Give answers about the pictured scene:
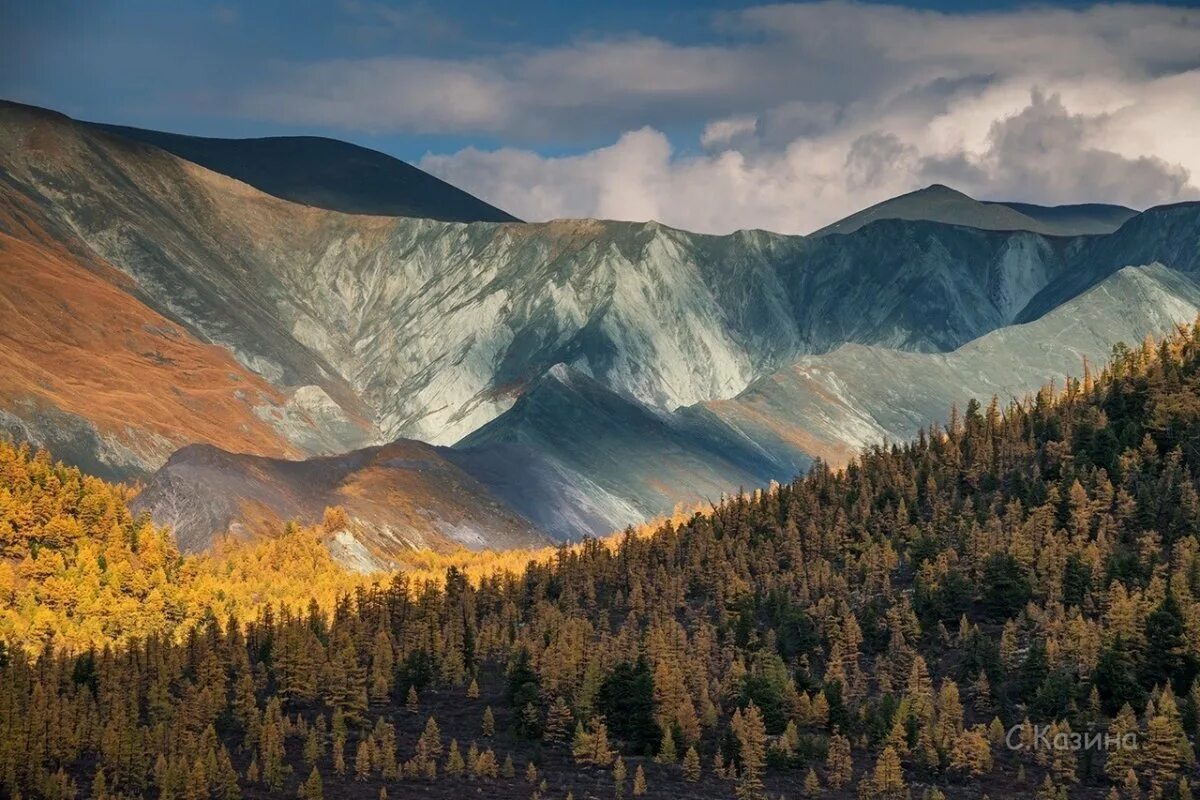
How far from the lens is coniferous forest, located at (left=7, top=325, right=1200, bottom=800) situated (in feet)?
426

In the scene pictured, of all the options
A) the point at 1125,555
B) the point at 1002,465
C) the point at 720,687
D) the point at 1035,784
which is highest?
the point at 1002,465

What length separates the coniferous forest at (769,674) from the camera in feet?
426

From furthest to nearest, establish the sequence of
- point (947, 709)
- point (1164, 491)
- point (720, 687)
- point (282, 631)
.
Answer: point (282, 631) < point (1164, 491) < point (720, 687) < point (947, 709)

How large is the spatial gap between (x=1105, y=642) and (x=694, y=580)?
55.8 m

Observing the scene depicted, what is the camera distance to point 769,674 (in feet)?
492

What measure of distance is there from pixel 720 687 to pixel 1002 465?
5630 cm

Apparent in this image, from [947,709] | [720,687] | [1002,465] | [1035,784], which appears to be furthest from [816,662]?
[1002,465]

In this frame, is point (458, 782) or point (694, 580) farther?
point (694, 580)

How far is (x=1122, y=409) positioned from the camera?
198 metres

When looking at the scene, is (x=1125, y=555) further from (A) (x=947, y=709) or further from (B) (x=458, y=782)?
(B) (x=458, y=782)

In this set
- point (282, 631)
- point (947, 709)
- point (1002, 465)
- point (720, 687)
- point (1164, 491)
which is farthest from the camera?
point (1002, 465)

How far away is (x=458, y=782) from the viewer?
130m

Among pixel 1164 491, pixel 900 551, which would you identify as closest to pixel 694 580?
pixel 900 551

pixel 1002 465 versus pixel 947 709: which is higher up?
pixel 1002 465
